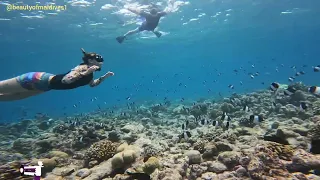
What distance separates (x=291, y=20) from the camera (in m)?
42.0

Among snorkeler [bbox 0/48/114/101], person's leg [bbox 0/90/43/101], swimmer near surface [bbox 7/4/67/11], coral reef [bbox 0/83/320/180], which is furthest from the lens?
swimmer near surface [bbox 7/4/67/11]

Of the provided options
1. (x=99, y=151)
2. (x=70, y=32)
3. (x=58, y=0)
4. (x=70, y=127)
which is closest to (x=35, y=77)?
(x=99, y=151)

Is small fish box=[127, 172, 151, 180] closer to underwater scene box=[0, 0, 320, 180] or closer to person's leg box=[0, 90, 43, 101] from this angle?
underwater scene box=[0, 0, 320, 180]

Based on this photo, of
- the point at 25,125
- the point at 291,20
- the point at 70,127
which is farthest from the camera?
the point at 291,20

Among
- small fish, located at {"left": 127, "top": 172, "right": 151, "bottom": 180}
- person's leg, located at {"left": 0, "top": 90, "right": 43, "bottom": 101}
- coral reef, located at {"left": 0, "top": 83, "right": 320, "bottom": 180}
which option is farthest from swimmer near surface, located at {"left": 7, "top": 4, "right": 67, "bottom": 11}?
small fish, located at {"left": 127, "top": 172, "right": 151, "bottom": 180}

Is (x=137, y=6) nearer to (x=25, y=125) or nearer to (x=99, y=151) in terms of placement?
(x=25, y=125)

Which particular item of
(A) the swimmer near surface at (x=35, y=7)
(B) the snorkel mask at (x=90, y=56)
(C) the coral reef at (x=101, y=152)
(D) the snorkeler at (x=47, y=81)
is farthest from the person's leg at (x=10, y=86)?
(A) the swimmer near surface at (x=35, y=7)

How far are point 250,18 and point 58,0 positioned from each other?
29.1m

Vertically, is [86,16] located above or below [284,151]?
above

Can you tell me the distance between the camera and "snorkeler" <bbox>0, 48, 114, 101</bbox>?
6.87m

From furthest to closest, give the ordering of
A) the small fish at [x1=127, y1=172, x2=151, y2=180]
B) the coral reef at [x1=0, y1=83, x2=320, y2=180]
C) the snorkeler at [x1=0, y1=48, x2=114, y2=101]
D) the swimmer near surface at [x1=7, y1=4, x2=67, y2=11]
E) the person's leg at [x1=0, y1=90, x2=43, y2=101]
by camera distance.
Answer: the swimmer near surface at [x1=7, y1=4, x2=67, y2=11], the person's leg at [x1=0, y1=90, x2=43, y2=101], the snorkeler at [x1=0, y1=48, x2=114, y2=101], the small fish at [x1=127, y1=172, x2=151, y2=180], the coral reef at [x1=0, y1=83, x2=320, y2=180]

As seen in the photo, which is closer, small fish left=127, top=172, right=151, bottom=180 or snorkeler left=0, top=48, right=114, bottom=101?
small fish left=127, top=172, right=151, bottom=180

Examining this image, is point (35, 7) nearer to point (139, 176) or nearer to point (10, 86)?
point (10, 86)

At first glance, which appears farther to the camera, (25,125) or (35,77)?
(25,125)
